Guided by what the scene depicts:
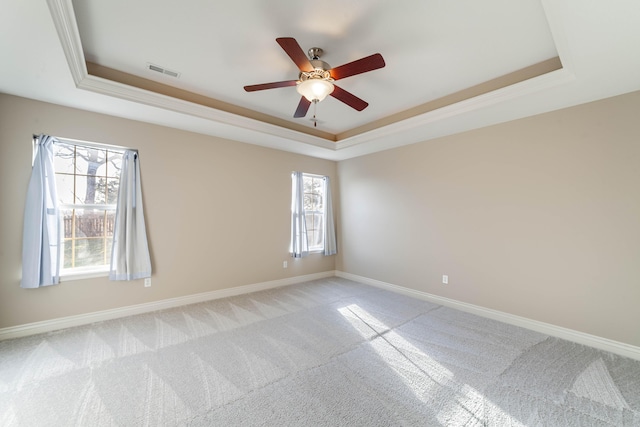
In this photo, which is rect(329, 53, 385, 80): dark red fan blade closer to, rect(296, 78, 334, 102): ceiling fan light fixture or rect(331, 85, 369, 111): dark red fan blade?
rect(296, 78, 334, 102): ceiling fan light fixture

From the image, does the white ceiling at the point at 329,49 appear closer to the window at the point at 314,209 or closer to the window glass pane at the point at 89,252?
the window glass pane at the point at 89,252

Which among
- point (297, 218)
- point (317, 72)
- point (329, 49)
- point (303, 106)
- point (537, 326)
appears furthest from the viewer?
point (297, 218)

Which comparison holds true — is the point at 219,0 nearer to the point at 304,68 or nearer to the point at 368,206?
the point at 304,68

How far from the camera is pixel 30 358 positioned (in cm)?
226

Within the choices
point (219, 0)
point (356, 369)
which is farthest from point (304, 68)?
point (356, 369)

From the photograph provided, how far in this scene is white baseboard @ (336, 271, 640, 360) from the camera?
2.39 m

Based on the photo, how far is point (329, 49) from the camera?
2.30 meters

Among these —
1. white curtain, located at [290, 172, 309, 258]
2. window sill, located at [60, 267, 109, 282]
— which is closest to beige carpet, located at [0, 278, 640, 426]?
window sill, located at [60, 267, 109, 282]

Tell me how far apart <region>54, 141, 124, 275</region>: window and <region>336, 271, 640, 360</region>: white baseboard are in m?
4.21

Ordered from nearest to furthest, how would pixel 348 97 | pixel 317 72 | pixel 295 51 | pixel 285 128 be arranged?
pixel 295 51
pixel 317 72
pixel 348 97
pixel 285 128

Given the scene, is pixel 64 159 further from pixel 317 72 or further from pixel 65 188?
pixel 317 72

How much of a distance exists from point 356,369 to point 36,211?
3.57 meters

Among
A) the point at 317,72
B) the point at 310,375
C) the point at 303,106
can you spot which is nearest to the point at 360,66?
the point at 317,72

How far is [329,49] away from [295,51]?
0.59 meters
